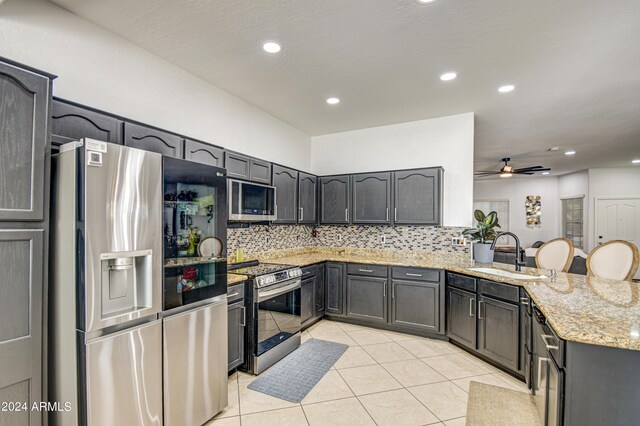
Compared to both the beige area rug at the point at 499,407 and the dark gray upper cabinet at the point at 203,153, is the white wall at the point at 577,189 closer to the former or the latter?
the beige area rug at the point at 499,407

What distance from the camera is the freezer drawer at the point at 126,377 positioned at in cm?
156

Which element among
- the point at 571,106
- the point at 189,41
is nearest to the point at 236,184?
the point at 189,41

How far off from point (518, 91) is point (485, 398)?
316 cm

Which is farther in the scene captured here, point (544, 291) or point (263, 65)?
point (263, 65)

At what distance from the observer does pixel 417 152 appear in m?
4.48

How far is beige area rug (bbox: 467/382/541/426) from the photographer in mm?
2254

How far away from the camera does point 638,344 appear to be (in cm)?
128

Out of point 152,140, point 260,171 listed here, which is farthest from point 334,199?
point 152,140

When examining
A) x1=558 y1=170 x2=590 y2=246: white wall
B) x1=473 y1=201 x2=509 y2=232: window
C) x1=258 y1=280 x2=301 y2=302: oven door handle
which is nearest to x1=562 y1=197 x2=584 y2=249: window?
x1=558 y1=170 x2=590 y2=246: white wall

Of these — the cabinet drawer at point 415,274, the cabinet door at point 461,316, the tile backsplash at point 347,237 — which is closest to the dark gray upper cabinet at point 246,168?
the tile backsplash at point 347,237

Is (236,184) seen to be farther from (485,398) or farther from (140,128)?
(485,398)

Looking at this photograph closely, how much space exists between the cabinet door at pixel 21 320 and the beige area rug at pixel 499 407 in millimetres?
2667

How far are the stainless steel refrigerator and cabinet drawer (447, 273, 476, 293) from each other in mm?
2988

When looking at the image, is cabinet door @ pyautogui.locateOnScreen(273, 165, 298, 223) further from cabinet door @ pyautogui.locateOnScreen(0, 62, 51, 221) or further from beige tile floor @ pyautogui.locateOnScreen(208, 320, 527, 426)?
cabinet door @ pyautogui.locateOnScreen(0, 62, 51, 221)
